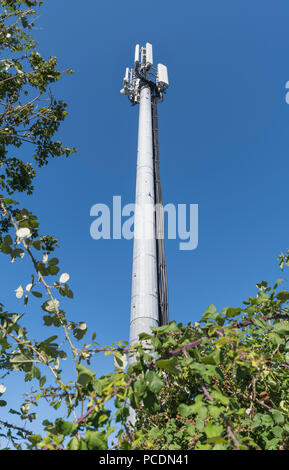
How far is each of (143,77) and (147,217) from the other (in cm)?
892

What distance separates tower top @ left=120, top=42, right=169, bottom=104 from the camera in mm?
13844

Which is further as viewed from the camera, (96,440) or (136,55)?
(136,55)

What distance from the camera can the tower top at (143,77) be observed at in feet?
45.4

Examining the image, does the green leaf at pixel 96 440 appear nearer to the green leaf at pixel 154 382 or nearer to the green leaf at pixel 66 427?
the green leaf at pixel 66 427

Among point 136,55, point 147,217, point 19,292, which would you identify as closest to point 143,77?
point 136,55

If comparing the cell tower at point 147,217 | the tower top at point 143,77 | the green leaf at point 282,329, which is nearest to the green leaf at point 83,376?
the green leaf at point 282,329

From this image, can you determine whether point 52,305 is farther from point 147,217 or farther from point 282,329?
point 147,217

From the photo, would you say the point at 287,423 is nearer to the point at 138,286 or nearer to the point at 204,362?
the point at 204,362

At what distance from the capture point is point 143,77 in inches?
542

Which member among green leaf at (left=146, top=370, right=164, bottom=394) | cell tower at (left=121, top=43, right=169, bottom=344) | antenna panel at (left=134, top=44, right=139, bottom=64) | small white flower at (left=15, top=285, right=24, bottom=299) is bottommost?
green leaf at (left=146, top=370, right=164, bottom=394)

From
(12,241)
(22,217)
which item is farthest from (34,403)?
(22,217)

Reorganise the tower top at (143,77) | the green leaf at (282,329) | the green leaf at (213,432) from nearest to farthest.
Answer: the green leaf at (213,432) < the green leaf at (282,329) < the tower top at (143,77)

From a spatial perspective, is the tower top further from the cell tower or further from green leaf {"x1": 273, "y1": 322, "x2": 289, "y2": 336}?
green leaf {"x1": 273, "y1": 322, "x2": 289, "y2": 336}

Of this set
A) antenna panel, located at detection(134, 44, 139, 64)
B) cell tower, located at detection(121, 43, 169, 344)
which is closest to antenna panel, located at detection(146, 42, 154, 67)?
cell tower, located at detection(121, 43, 169, 344)
